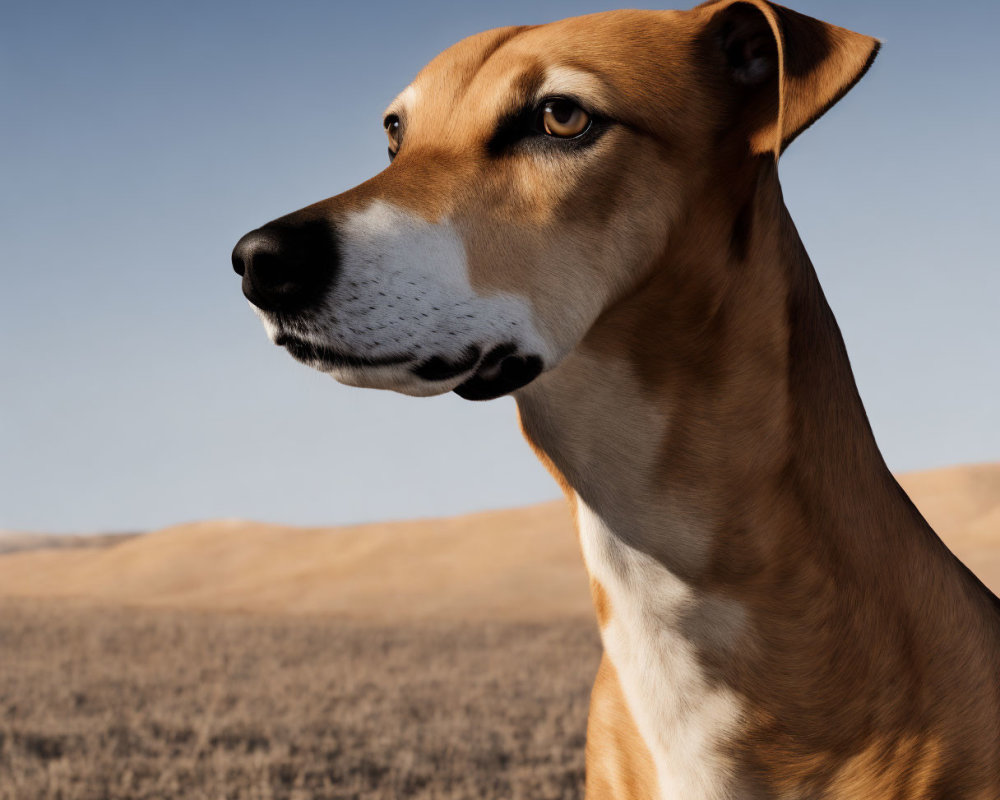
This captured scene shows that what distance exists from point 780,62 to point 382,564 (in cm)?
3457

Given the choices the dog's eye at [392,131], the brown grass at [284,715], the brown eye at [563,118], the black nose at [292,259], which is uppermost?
the dog's eye at [392,131]

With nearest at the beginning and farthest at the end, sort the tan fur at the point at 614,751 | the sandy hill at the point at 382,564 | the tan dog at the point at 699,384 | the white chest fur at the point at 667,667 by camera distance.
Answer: the tan dog at the point at 699,384, the white chest fur at the point at 667,667, the tan fur at the point at 614,751, the sandy hill at the point at 382,564

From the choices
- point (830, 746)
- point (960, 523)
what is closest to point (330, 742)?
point (830, 746)

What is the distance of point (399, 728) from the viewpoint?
865 cm

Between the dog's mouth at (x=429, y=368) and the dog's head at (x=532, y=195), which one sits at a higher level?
the dog's head at (x=532, y=195)

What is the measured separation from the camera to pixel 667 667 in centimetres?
271

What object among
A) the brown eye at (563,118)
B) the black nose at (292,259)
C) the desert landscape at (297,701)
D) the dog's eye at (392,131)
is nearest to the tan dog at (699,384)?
the brown eye at (563,118)

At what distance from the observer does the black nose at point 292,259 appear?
2.18 m

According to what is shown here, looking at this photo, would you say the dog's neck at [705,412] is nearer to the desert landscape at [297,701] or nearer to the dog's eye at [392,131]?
the dog's eye at [392,131]

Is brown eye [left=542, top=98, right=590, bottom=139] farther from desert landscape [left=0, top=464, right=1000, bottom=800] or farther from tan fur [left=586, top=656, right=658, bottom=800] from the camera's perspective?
desert landscape [left=0, top=464, right=1000, bottom=800]

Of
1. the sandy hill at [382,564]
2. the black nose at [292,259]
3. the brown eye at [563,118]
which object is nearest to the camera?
the black nose at [292,259]

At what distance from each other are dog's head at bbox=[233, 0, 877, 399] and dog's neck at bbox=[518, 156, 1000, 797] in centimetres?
15

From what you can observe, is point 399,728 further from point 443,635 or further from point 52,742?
point 443,635

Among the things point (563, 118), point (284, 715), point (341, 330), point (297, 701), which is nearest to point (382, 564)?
point (297, 701)
